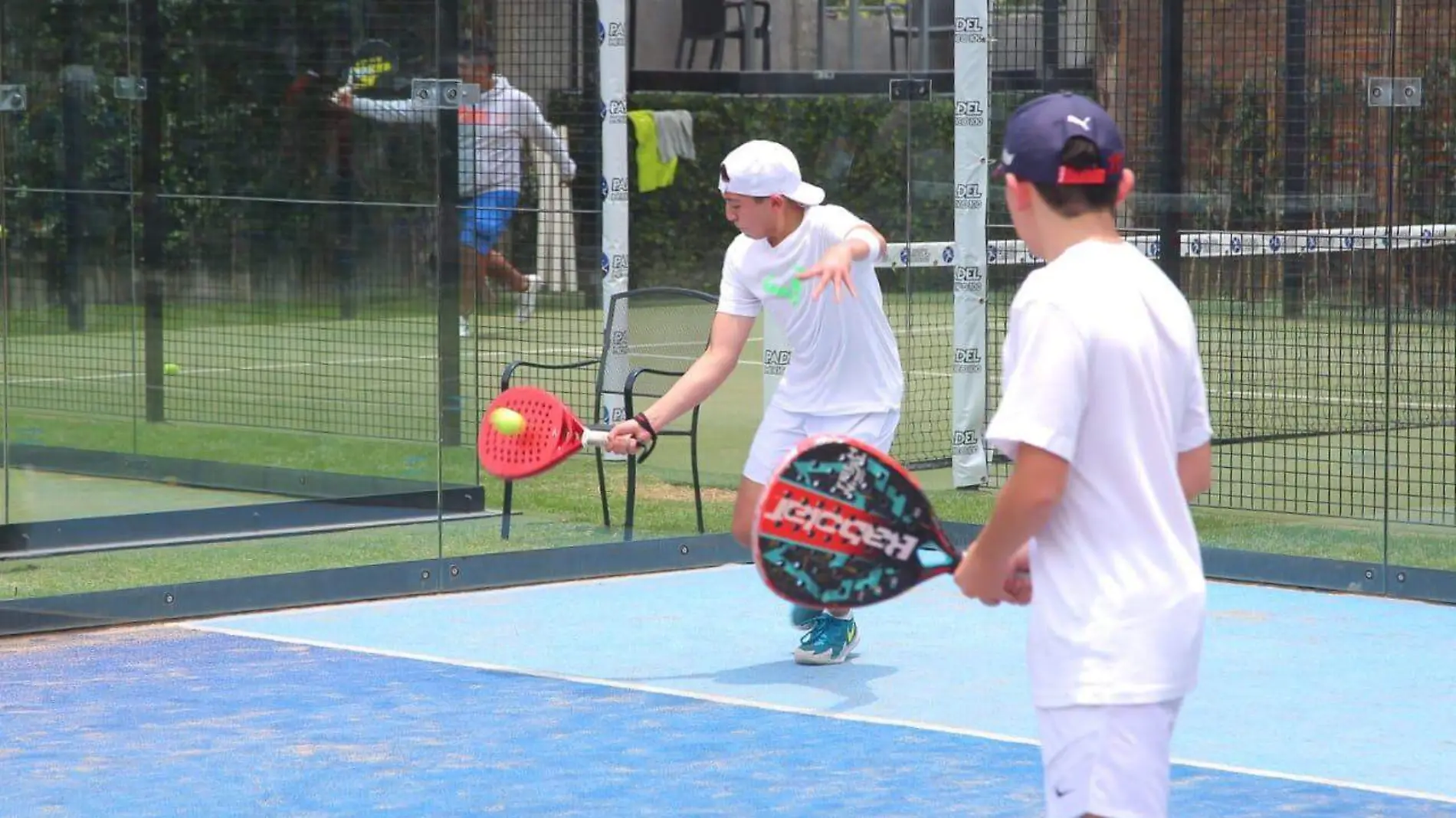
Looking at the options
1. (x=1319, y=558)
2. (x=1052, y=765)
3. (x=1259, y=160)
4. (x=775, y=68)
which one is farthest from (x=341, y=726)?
(x=775, y=68)

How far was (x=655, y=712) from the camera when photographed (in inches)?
265

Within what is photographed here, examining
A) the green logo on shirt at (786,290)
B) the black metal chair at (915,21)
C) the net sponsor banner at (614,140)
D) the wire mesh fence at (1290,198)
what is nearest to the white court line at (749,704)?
the green logo on shirt at (786,290)

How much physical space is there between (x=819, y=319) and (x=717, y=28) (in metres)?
13.4

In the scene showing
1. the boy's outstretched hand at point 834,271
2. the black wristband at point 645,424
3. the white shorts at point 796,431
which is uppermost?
the boy's outstretched hand at point 834,271

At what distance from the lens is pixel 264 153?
31.8 ft

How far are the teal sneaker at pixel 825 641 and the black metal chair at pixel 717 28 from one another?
41.9ft

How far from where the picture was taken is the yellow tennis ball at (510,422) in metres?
6.55

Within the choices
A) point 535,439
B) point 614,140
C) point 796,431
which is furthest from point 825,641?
point 614,140

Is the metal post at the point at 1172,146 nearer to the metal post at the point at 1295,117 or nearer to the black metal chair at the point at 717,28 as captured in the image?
the metal post at the point at 1295,117

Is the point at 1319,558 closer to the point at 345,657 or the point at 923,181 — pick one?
the point at 923,181

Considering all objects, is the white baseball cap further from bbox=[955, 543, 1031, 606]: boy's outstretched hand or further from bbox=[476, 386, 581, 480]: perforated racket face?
bbox=[955, 543, 1031, 606]: boy's outstretched hand

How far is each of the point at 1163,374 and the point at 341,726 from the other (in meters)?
3.68

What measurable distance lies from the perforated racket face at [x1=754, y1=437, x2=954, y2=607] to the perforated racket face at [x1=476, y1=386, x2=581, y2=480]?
2.70 m

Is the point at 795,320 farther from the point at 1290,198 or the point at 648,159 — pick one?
the point at 648,159
